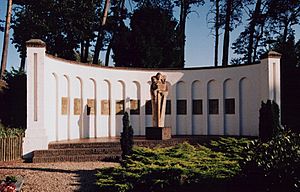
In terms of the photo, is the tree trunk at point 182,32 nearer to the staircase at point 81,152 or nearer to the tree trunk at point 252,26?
the tree trunk at point 252,26

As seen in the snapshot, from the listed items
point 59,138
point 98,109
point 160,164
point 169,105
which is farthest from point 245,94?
point 160,164

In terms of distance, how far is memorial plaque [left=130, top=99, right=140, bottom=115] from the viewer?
2303 cm

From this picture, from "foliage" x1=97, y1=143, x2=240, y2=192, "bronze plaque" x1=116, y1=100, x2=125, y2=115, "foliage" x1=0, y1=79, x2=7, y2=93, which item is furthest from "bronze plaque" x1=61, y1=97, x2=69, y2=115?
"foliage" x1=97, y1=143, x2=240, y2=192

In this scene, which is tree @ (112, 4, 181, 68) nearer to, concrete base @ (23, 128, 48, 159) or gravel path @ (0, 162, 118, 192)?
concrete base @ (23, 128, 48, 159)

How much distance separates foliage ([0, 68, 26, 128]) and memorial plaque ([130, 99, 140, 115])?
611 cm

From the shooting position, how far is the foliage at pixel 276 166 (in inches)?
244

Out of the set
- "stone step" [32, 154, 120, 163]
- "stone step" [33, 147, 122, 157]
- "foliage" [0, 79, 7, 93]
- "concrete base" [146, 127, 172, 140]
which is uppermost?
"foliage" [0, 79, 7, 93]

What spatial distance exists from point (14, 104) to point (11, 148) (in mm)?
5226

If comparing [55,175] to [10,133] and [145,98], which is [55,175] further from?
[145,98]

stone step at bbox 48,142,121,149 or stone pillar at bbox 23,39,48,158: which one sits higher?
stone pillar at bbox 23,39,48,158

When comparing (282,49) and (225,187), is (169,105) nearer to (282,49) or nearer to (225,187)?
(282,49)

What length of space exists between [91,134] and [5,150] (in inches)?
244

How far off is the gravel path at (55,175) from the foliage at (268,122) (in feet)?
23.0

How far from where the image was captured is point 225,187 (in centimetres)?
825
